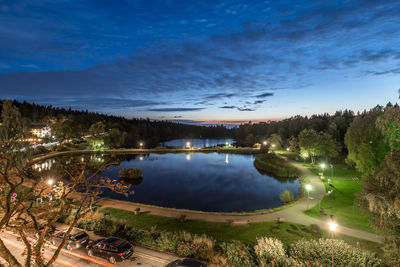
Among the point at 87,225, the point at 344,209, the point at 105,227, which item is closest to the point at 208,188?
the point at 344,209

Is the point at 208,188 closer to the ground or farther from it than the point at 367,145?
closer to the ground

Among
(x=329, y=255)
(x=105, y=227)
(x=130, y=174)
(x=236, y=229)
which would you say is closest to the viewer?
(x=329, y=255)

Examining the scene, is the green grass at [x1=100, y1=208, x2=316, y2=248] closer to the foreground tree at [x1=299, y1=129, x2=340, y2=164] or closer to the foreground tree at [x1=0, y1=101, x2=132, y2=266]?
the foreground tree at [x1=0, y1=101, x2=132, y2=266]

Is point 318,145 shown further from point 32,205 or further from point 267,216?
point 32,205

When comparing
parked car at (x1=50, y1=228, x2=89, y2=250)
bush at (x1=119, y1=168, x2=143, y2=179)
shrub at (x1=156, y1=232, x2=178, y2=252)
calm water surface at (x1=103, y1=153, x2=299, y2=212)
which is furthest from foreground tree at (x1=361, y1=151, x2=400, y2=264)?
bush at (x1=119, y1=168, x2=143, y2=179)

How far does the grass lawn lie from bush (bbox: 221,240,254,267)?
8.29 feet

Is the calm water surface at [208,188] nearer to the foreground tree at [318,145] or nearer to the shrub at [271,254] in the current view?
the foreground tree at [318,145]

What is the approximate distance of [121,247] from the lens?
15.8m

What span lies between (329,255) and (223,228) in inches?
385

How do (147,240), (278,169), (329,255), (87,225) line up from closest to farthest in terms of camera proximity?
(329,255) < (147,240) < (87,225) < (278,169)

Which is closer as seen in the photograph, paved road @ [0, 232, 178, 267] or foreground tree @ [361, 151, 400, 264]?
foreground tree @ [361, 151, 400, 264]

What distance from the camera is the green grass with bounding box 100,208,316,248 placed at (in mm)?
19828

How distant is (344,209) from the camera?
26250 millimetres

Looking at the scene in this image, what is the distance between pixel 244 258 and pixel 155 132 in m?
165
